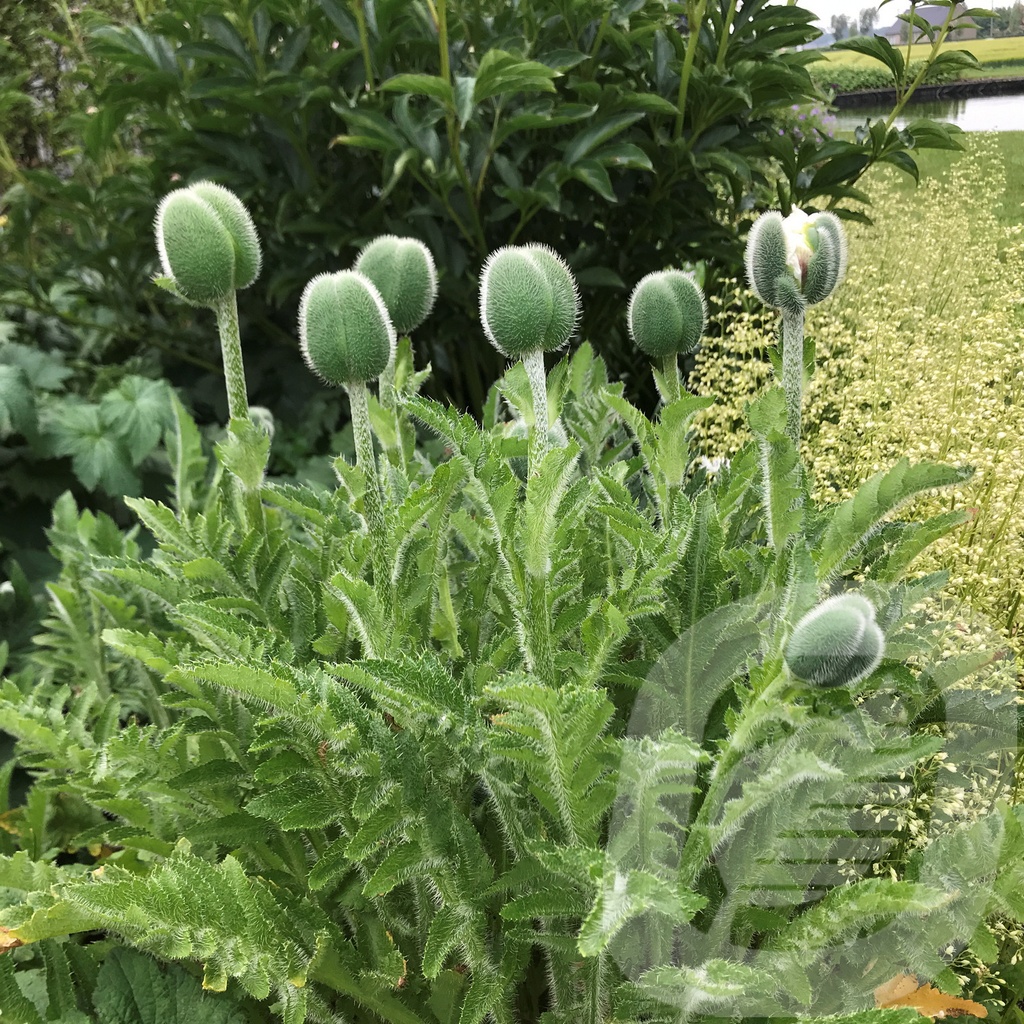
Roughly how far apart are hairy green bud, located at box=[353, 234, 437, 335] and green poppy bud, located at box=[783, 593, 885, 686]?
1.43 feet

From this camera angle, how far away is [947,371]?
98 centimetres

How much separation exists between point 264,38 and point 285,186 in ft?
0.84

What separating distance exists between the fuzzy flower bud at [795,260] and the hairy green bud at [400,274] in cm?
25

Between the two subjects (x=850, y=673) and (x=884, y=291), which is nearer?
(x=850, y=673)

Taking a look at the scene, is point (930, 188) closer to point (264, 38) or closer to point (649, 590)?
point (264, 38)

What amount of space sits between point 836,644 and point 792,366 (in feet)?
0.86

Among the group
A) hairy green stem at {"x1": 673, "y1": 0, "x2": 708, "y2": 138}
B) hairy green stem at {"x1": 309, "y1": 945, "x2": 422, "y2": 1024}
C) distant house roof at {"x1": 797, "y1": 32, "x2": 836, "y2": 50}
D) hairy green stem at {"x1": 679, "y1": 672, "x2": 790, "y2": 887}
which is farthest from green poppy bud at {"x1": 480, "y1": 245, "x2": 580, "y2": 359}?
distant house roof at {"x1": 797, "y1": 32, "x2": 836, "y2": 50}

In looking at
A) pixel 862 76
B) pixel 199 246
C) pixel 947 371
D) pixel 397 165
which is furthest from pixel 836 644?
pixel 862 76

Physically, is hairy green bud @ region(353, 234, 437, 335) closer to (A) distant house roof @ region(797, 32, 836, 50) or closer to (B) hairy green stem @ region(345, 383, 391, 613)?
(B) hairy green stem @ region(345, 383, 391, 613)

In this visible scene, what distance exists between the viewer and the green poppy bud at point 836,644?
0.37 m

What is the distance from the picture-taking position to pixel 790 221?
584 mm

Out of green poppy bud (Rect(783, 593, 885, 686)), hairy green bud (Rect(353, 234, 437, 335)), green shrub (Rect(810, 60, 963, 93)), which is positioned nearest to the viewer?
green poppy bud (Rect(783, 593, 885, 686))

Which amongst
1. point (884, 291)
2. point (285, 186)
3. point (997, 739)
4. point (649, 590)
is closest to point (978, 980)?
point (997, 739)

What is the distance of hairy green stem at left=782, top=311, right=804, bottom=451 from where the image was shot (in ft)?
1.91
